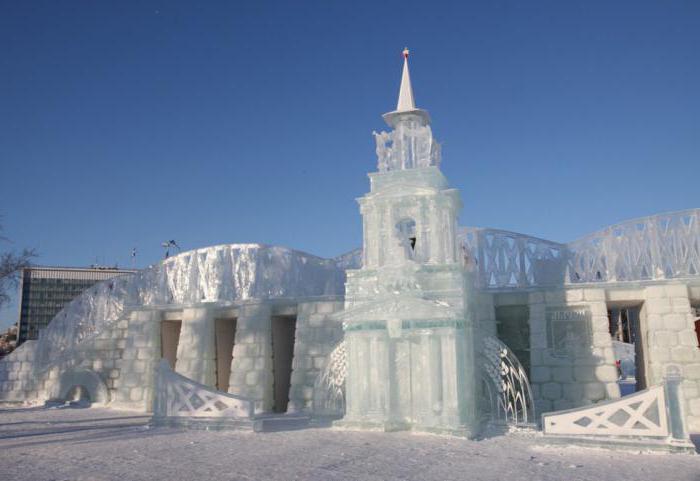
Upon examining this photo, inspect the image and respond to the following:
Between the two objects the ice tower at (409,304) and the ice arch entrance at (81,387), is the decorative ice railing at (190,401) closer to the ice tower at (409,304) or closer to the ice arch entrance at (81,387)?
the ice tower at (409,304)

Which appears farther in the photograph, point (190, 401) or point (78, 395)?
point (78, 395)

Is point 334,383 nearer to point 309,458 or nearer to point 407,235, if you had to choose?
point 407,235

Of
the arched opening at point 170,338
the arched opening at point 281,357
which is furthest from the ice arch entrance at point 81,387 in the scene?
the arched opening at point 281,357

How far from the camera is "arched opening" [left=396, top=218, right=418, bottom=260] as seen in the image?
1515 cm

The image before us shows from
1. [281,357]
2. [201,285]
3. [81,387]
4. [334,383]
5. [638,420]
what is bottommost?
[81,387]

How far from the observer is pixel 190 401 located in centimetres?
1445

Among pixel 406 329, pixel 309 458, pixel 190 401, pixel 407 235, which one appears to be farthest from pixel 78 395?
pixel 309 458

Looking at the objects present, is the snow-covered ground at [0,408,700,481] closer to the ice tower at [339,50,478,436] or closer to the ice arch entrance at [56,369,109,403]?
the ice tower at [339,50,478,436]

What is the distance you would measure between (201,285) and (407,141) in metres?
11.0

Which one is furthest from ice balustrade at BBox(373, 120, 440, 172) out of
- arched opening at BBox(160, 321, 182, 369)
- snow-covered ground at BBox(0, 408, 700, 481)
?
arched opening at BBox(160, 321, 182, 369)

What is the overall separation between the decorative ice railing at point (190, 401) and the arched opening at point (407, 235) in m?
5.43

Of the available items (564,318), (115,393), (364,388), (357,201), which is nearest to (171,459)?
(364,388)

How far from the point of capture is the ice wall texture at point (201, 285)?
21719 millimetres

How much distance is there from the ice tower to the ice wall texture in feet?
22.4
